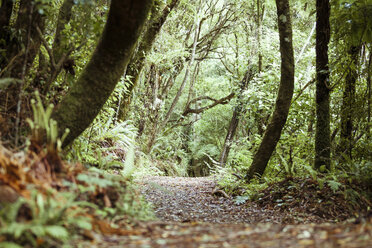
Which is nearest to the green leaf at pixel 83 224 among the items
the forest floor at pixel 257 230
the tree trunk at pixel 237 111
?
the forest floor at pixel 257 230

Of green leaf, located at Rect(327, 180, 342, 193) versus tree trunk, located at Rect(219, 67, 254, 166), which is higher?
tree trunk, located at Rect(219, 67, 254, 166)

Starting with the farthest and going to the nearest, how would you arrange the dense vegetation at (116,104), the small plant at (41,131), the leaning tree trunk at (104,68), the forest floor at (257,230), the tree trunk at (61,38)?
1. the tree trunk at (61,38)
2. the leaning tree trunk at (104,68)
3. the small plant at (41,131)
4. the dense vegetation at (116,104)
5. the forest floor at (257,230)

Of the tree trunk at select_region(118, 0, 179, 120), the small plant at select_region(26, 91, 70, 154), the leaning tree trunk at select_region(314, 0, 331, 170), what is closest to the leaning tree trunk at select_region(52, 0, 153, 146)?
the small plant at select_region(26, 91, 70, 154)

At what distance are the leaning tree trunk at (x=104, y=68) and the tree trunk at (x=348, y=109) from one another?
14.8 feet

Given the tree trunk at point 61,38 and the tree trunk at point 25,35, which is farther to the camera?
the tree trunk at point 61,38

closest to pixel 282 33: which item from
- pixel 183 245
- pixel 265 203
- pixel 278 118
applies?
pixel 278 118

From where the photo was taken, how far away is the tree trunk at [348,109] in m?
5.63

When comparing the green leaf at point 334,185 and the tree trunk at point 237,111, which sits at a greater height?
the tree trunk at point 237,111

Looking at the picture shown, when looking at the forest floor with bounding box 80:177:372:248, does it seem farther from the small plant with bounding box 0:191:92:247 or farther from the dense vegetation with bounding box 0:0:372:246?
the dense vegetation with bounding box 0:0:372:246

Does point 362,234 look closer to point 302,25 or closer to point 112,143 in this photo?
point 112,143

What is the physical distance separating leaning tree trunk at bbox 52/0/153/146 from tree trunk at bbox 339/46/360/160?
4502 millimetres

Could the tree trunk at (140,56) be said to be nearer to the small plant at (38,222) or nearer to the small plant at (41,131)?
the small plant at (41,131)

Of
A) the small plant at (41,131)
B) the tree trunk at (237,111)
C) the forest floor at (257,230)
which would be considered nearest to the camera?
the forest floor at (257,230)

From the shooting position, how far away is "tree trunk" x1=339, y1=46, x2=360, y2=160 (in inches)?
222
